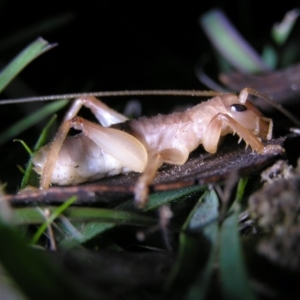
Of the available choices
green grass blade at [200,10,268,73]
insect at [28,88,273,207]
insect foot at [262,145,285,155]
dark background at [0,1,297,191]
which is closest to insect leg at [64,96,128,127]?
insect at [28,88,273,207]

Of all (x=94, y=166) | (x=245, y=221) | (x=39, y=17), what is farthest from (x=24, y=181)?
(x=39, y=17)

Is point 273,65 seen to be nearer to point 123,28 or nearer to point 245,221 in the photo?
point 123,28

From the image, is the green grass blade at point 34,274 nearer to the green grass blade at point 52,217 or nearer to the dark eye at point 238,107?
the green grass blade at point 52,217

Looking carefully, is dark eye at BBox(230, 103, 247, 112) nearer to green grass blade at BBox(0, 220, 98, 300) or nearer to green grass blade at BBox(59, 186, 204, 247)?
green grass blade at BBox(59, 186, 204, 247)

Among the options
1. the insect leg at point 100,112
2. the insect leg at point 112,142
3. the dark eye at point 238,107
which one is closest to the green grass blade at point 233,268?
the insect leg at point 112,142

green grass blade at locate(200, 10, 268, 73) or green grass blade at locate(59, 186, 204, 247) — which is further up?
green grass blade at locate(200, 10, 268, 73)

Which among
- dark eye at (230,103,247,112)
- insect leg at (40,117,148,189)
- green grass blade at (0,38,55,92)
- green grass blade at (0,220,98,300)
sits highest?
green grass blade at (0,38,55,92)
